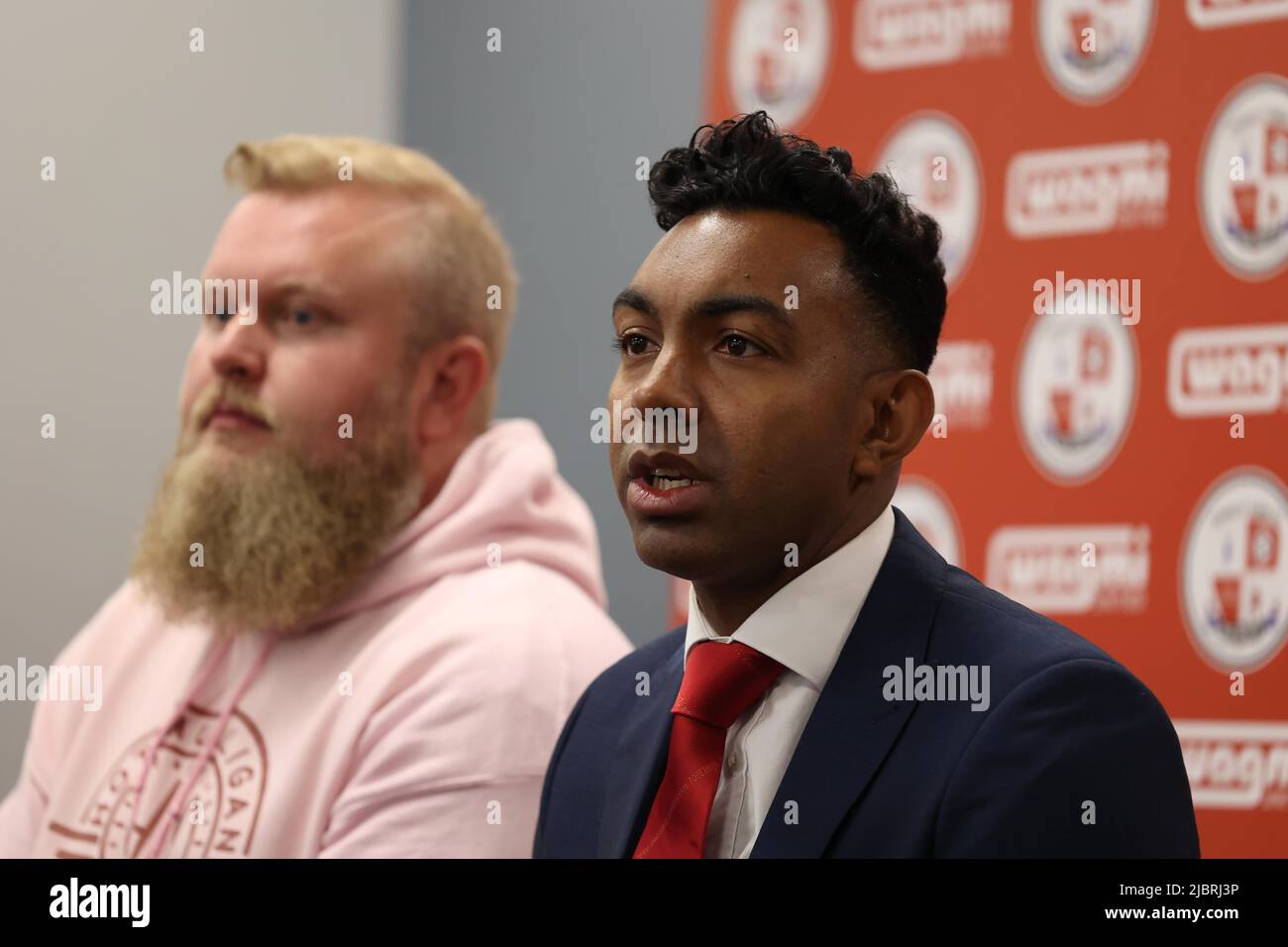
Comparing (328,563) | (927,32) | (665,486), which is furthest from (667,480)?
(927,32)

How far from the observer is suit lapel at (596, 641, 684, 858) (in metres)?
1.24

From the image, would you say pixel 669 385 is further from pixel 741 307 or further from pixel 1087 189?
pixel 1087 189

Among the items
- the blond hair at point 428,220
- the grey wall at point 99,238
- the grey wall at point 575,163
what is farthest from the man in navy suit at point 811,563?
the grey wall at point 575,163

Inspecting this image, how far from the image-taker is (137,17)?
8.82 ft

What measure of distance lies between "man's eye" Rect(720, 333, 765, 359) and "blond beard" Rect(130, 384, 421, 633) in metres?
0.87

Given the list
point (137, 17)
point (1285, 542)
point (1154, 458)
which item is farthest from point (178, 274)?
point (1285, 542)

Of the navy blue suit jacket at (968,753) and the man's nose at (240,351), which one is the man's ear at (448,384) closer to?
the man's nose at (240,351)

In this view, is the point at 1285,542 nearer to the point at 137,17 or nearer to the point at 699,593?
the point at 699,593

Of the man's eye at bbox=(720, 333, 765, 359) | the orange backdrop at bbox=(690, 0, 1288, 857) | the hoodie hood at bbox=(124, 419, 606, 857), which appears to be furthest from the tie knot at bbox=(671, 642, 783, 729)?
the orange backdrop at bbox=(690, 0, 1288, 857)

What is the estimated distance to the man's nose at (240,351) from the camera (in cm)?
187

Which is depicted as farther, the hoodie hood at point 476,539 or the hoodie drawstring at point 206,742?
the hoodie hood at point 476,539

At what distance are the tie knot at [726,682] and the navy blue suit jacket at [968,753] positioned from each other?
0.16 feet

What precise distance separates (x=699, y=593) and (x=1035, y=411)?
44.5 inches
